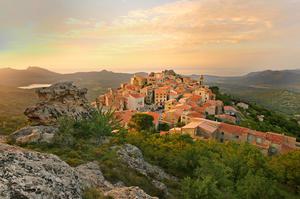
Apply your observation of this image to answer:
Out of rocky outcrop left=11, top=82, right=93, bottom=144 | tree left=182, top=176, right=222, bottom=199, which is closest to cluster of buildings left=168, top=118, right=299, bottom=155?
rocky outcrop left=11, top=82, right=93, bottom=144

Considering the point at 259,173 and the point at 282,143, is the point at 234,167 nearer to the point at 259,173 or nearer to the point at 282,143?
the point at 259,173

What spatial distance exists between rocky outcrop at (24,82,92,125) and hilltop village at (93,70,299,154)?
769cm

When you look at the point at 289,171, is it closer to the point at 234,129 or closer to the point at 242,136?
the point at 242,136

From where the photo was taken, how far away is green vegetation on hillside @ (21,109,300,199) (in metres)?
17.9

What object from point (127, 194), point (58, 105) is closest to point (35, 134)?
point (58, 105)

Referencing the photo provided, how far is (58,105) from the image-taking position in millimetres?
26797

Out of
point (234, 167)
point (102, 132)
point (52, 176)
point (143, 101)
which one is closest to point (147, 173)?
point (102, 132)

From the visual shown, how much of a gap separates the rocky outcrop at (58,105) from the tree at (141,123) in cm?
2677

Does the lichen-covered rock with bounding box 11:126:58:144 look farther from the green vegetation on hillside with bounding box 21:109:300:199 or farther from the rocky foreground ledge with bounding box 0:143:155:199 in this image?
the rocky foreground ledge with bounding box 0:143:155:199

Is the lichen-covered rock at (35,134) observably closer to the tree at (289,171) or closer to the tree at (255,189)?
the tree at (255,189)

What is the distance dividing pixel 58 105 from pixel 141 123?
3131 cm

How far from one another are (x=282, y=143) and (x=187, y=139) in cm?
2612

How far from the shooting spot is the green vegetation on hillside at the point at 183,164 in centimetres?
1794

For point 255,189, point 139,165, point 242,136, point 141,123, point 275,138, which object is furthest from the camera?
point 141,123
